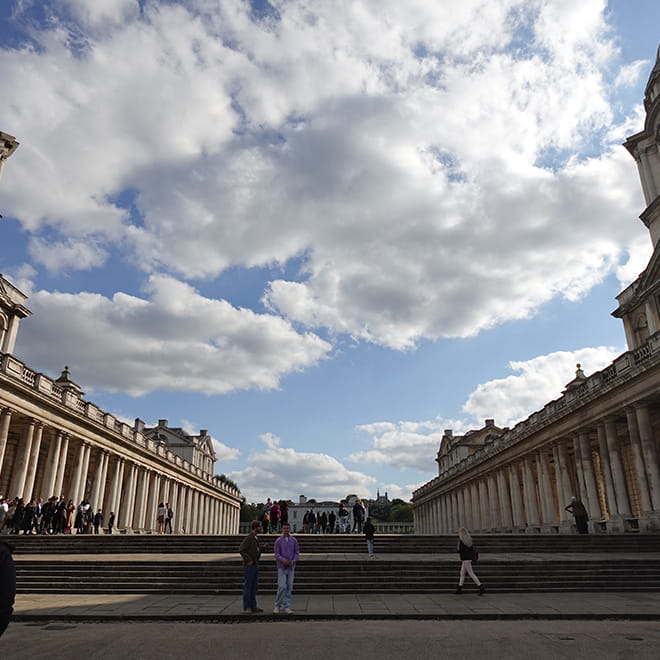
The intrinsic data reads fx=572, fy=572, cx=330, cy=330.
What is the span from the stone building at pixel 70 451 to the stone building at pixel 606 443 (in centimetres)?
3132

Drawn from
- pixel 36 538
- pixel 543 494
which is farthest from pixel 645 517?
pixel 36 538

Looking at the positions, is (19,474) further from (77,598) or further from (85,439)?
(77,598)

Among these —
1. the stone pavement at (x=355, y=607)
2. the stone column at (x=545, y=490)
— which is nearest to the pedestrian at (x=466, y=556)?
the stone pavement at (x=355, y=607)

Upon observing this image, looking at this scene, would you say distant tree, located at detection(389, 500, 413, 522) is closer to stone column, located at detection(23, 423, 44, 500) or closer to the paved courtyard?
stone column, located at detection(23, 423, 44, 500)

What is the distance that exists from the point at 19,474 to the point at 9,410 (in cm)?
402

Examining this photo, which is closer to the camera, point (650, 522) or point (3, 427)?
point (650, 522)

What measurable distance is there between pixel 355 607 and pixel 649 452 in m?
→ 20.3

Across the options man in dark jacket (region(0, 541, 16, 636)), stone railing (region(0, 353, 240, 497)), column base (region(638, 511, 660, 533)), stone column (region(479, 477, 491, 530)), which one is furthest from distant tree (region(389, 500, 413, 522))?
man in dark jacket (region(0, 541, 16, 636))

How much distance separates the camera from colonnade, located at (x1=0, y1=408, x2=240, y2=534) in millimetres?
33156

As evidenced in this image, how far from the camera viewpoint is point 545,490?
131ft

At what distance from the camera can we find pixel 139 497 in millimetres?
53281

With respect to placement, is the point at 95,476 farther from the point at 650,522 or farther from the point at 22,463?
the point at 650,522

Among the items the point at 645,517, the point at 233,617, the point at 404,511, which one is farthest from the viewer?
the point at 404,511

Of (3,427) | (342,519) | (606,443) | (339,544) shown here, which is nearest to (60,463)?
(3,427)
